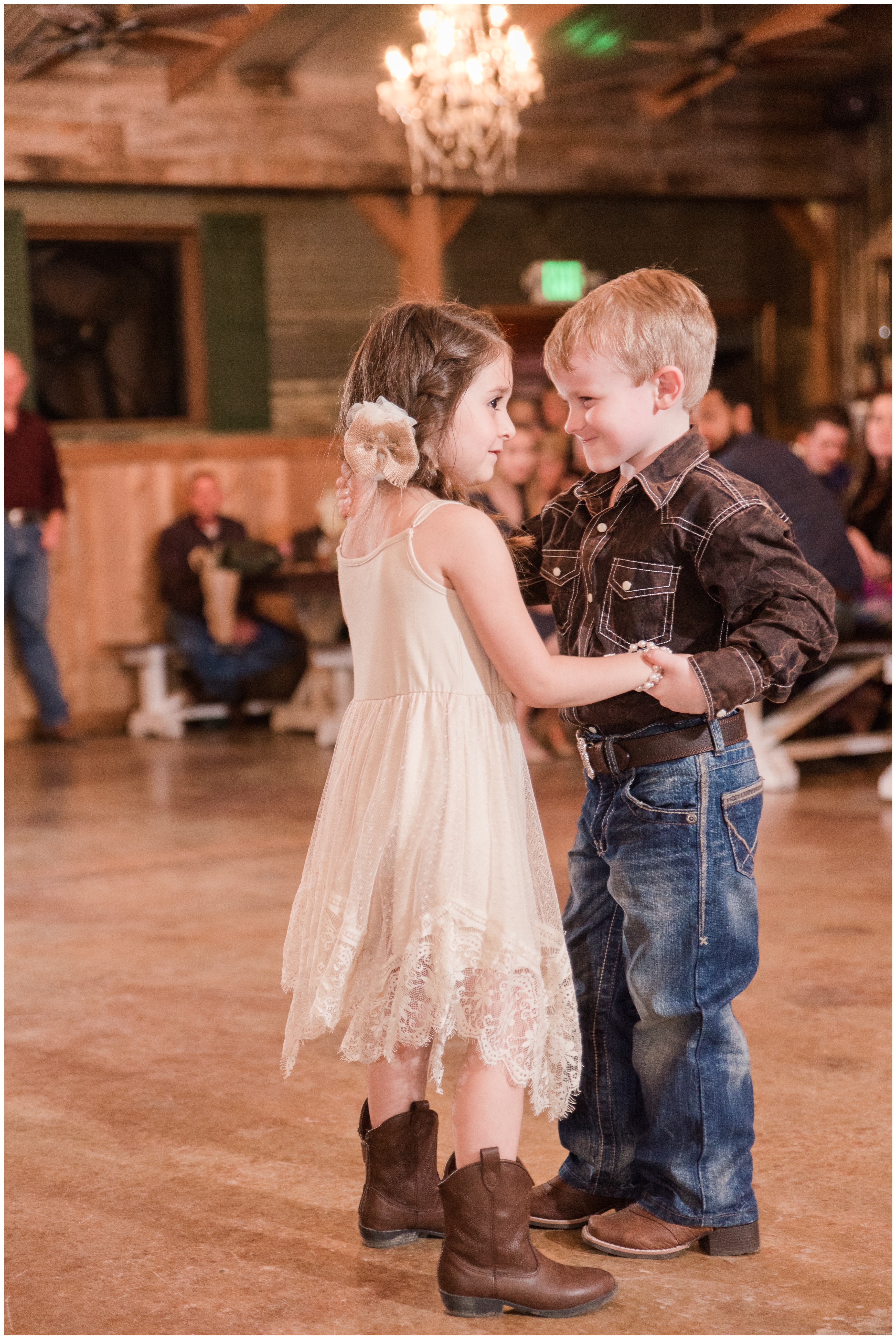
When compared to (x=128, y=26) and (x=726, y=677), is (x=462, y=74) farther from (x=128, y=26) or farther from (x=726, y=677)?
(x=726, y=677)

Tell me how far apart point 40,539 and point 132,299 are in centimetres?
186

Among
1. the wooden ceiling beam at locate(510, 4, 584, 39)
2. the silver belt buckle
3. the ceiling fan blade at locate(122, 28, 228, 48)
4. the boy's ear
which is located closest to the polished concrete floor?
the silver belt buckle

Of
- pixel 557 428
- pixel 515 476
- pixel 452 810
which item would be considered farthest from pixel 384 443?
pixel 557 428

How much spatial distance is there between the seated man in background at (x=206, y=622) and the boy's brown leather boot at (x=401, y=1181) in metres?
5.67

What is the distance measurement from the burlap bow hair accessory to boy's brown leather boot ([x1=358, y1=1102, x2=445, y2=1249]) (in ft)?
2.79

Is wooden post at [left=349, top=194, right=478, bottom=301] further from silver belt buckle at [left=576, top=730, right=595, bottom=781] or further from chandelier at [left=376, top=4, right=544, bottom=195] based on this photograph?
silver belt buckle at [left=576, top=730, right=595, bottom=781]

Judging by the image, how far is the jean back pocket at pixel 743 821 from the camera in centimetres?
184

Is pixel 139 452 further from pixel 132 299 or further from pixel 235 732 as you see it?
pixel 235 732

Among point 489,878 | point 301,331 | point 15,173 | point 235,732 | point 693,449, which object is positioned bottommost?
point 235,732

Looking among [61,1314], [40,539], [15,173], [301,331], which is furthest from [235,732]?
[61,1314]

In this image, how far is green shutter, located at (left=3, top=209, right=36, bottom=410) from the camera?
760 cm

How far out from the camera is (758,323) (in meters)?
10.0

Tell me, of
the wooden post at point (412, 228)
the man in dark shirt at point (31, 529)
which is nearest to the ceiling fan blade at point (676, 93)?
the wooden post at point (412, 228)

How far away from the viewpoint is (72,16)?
5.82 meters
